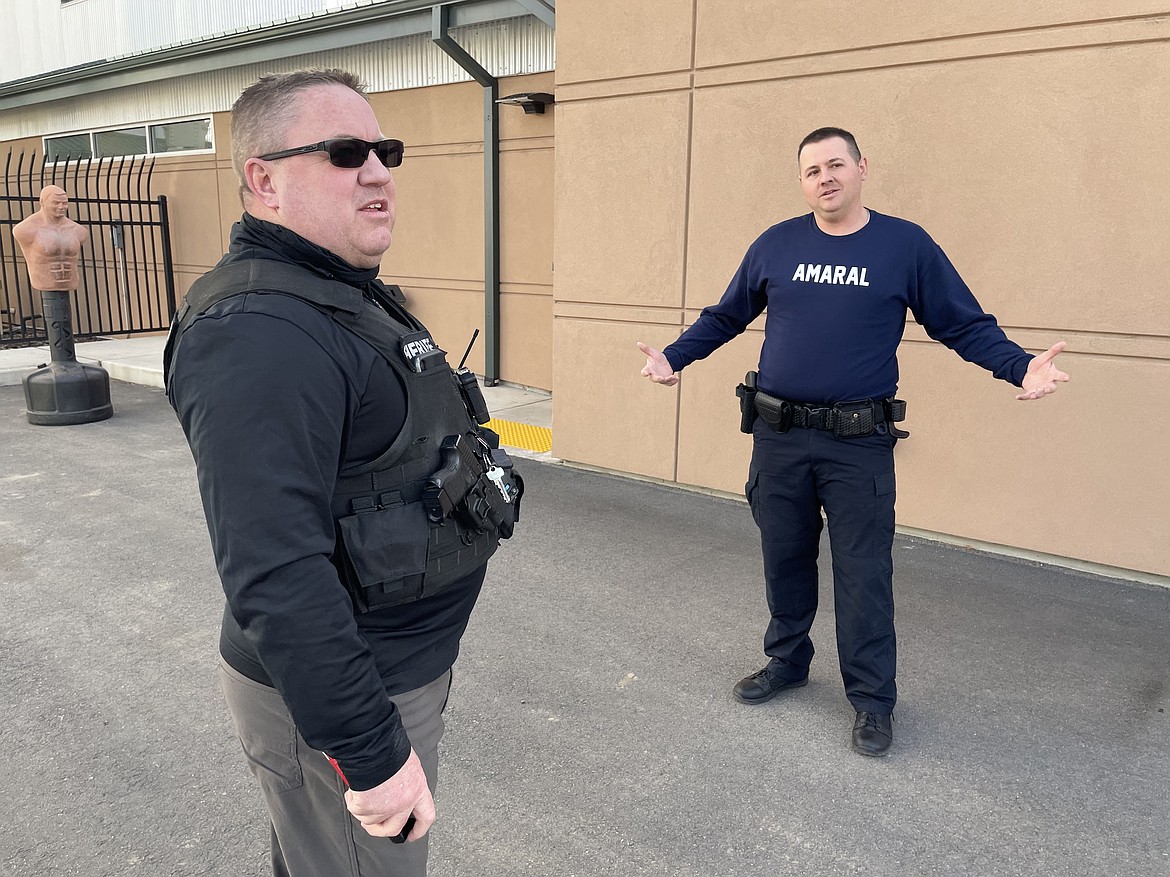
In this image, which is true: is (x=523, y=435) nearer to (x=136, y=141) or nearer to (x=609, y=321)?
(x=609, y=321)

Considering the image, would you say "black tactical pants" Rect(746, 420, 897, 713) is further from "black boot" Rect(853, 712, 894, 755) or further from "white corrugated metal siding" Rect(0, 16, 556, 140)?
"white corrugated metal siding" Rect(0, 16, 556, 140)

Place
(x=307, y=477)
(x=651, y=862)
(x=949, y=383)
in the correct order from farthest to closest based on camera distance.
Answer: (x=949, y=383)
(x=651, y=862)
(x=307, y=477)

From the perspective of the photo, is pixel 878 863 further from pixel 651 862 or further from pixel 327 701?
pixel 327 701

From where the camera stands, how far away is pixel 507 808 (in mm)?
2822

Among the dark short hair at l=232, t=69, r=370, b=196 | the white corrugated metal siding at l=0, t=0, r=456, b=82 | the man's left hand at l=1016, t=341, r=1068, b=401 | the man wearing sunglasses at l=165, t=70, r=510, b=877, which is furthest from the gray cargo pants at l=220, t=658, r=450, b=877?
the white corrugated metal siding at l=0, t=0, r=456, b=82

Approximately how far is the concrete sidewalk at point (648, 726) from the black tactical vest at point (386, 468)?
4.57 feet

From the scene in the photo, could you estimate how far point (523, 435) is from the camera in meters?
7.69

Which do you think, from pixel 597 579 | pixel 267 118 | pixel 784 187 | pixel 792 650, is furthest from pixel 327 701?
pixel 784 187

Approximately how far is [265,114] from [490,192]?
799 centimetres

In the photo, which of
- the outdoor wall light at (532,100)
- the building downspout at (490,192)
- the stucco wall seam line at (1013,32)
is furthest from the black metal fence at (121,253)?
the stucco wall seam line at (1013,32)

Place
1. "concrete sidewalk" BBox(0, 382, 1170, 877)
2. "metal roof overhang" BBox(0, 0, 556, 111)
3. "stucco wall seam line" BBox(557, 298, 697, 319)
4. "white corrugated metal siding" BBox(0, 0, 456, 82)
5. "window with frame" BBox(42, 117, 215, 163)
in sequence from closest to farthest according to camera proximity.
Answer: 1. "concrete sidewalk" BBox(0, 382, 1170, 877)
2. "stucco wall seam line" BBox(557, 298, 697, 319)
3. "metal roof overhang" BBox(0, 0, 556, 111)
4. "white corrugated metal siding" BBox(0, 0, 456, 82)
5. "window with frame" BBox(42, 117, 215, 163)

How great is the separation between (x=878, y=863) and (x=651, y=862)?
664 mm

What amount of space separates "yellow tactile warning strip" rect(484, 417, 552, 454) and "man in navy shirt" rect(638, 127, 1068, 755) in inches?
164

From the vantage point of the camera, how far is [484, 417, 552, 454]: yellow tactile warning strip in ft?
24.3
